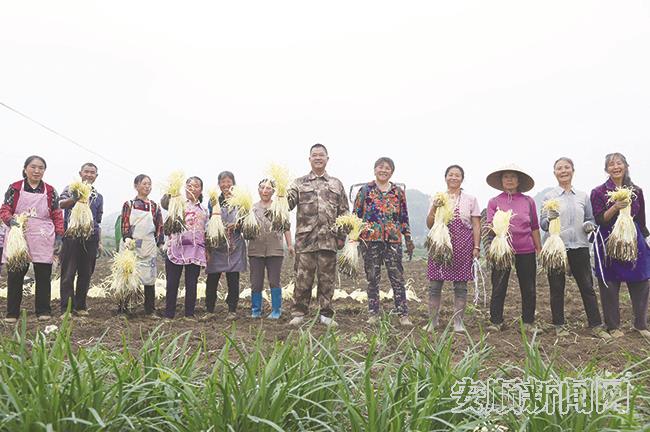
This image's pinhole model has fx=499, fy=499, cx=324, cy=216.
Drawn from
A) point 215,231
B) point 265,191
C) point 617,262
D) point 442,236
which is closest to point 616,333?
point 617,262

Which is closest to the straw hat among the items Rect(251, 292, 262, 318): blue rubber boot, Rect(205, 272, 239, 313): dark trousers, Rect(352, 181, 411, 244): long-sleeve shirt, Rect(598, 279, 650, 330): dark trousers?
Rect(352, 181, 411, 244): long-sleeve shirt

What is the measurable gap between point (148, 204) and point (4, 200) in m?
1.49

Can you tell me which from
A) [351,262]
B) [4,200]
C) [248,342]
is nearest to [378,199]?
[351,262]

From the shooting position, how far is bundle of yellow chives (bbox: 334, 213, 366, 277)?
18.2 ft

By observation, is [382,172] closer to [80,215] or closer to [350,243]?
[350,243]

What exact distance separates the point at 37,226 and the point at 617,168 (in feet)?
20.6

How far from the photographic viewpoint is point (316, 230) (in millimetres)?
5754

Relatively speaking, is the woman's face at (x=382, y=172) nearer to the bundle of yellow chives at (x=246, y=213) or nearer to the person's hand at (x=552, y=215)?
the bundle of yellow chives at (x=246, y=213)

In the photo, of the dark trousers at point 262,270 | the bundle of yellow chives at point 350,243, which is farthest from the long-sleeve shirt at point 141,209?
the bundle of yellow chives at point 350,243

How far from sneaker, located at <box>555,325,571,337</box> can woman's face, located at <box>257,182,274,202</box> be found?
141 inches

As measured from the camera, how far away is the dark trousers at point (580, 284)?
5340 mm

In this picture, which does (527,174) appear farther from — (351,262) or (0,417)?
(0,417)

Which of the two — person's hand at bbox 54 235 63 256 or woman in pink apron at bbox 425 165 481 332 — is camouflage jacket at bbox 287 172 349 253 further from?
person's hand at bbox 54 235 63 256

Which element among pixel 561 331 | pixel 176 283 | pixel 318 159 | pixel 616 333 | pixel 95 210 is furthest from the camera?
pixel 95 210
